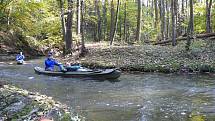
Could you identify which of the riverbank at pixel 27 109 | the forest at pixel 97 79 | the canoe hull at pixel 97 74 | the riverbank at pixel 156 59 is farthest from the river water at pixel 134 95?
the riverbank at pixel 27 109

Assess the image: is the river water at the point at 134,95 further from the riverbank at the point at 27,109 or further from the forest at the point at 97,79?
the riverbank at the point at 27,109

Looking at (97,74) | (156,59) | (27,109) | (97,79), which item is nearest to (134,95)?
(97,74)

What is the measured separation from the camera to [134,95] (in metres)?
14.1

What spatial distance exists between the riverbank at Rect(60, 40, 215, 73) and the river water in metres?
1.06

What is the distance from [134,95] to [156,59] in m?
8.12

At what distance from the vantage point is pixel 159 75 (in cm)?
1908

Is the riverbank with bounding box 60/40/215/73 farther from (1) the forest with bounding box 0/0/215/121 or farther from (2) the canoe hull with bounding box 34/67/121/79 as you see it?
(2) the canoe hull with bounding box 34/67/121/79

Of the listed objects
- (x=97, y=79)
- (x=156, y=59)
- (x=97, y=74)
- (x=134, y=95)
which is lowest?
(x=134, y=95)

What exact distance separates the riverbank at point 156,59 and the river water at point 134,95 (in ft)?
3.48

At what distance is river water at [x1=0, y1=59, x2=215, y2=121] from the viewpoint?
34.8 feet

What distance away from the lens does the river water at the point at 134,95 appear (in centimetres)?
1061

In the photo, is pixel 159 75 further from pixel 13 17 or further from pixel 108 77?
pixel 13 17

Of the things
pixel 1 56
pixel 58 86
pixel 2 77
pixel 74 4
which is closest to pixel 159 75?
pixel 58 86

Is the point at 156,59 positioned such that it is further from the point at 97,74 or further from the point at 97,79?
the point at 97,74
